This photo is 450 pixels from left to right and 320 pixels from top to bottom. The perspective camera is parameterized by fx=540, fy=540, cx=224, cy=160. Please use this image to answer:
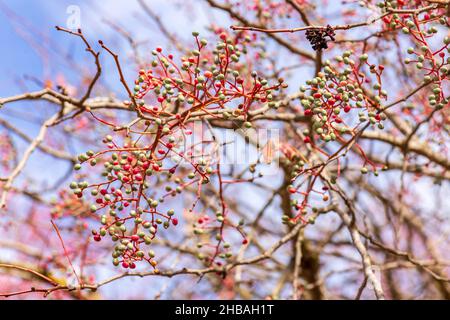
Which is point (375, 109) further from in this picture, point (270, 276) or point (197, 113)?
point (270, 276)

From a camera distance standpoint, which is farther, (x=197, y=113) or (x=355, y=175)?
(x=355, y=175)

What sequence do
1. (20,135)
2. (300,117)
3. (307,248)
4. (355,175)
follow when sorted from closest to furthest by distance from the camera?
1. (300,117)
2. (20,135)
3. (307,248)
4. (355,175)

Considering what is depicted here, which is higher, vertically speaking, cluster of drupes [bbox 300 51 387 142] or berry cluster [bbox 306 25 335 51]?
berry cluster [bbox 306 25 335 51]

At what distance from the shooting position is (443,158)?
500cm

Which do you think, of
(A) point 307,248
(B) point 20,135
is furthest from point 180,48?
(A) point 307,248

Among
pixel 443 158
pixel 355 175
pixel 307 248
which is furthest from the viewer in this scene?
pixel 355 175

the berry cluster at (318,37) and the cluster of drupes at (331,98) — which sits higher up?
the berry cluster at (318,37)

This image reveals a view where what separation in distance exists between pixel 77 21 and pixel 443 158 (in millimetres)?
3612

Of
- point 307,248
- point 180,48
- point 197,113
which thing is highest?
point 180,48

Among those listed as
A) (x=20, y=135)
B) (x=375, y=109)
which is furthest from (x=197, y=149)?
(x=20, y=135)
